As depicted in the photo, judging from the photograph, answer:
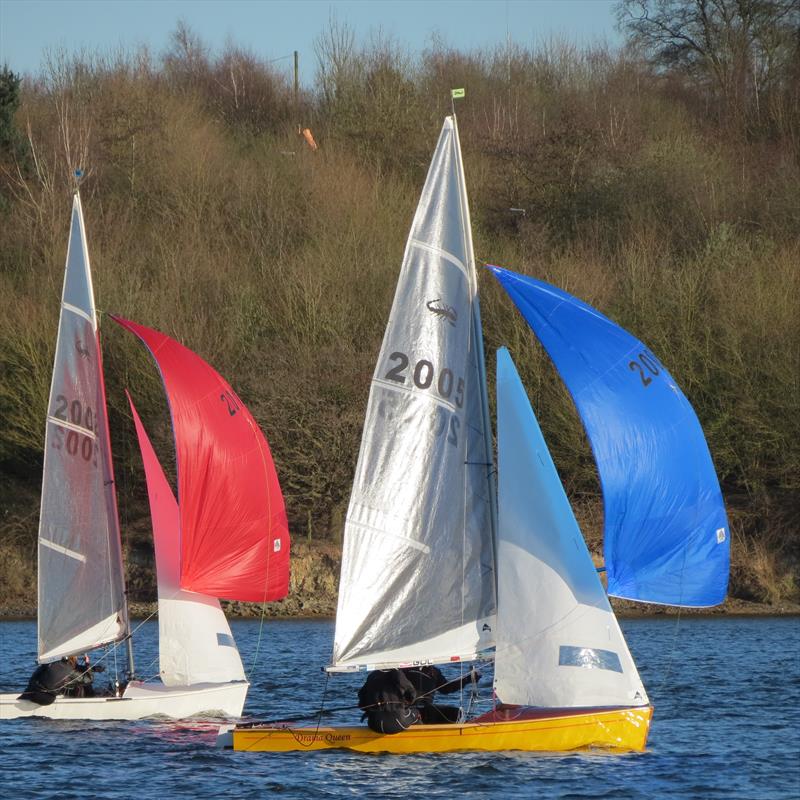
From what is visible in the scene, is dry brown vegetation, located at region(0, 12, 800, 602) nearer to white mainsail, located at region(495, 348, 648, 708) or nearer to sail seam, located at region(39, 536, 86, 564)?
sail seam, located at region(39, 536, 86, 564)

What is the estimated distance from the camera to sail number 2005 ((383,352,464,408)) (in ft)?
48.3

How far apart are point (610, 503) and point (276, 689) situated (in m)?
9.80

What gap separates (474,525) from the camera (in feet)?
48.9

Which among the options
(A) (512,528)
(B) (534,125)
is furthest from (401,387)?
(B) (534,125)

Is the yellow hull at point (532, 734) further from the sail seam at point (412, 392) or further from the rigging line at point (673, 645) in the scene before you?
the sail seam at point (412, 392)

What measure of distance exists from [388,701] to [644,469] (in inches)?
135

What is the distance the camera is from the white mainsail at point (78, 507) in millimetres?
19156

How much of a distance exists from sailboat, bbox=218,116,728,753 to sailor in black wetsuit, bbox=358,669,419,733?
145 mm

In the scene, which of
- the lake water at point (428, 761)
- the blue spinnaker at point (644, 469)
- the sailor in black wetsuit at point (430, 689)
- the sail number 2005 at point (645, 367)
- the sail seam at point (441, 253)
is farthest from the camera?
the sailor in black wetsuit at point (430, 689)

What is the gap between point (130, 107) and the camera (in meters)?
49.7

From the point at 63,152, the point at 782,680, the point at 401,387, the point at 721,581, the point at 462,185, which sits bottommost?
the point at 782,680

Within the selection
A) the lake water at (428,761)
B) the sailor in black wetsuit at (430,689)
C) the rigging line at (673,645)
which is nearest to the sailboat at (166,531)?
the lake water at (428,761)

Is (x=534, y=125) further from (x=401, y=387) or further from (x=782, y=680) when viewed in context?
(x=401, y=387)

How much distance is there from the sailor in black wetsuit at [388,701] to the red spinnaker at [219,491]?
348cm
